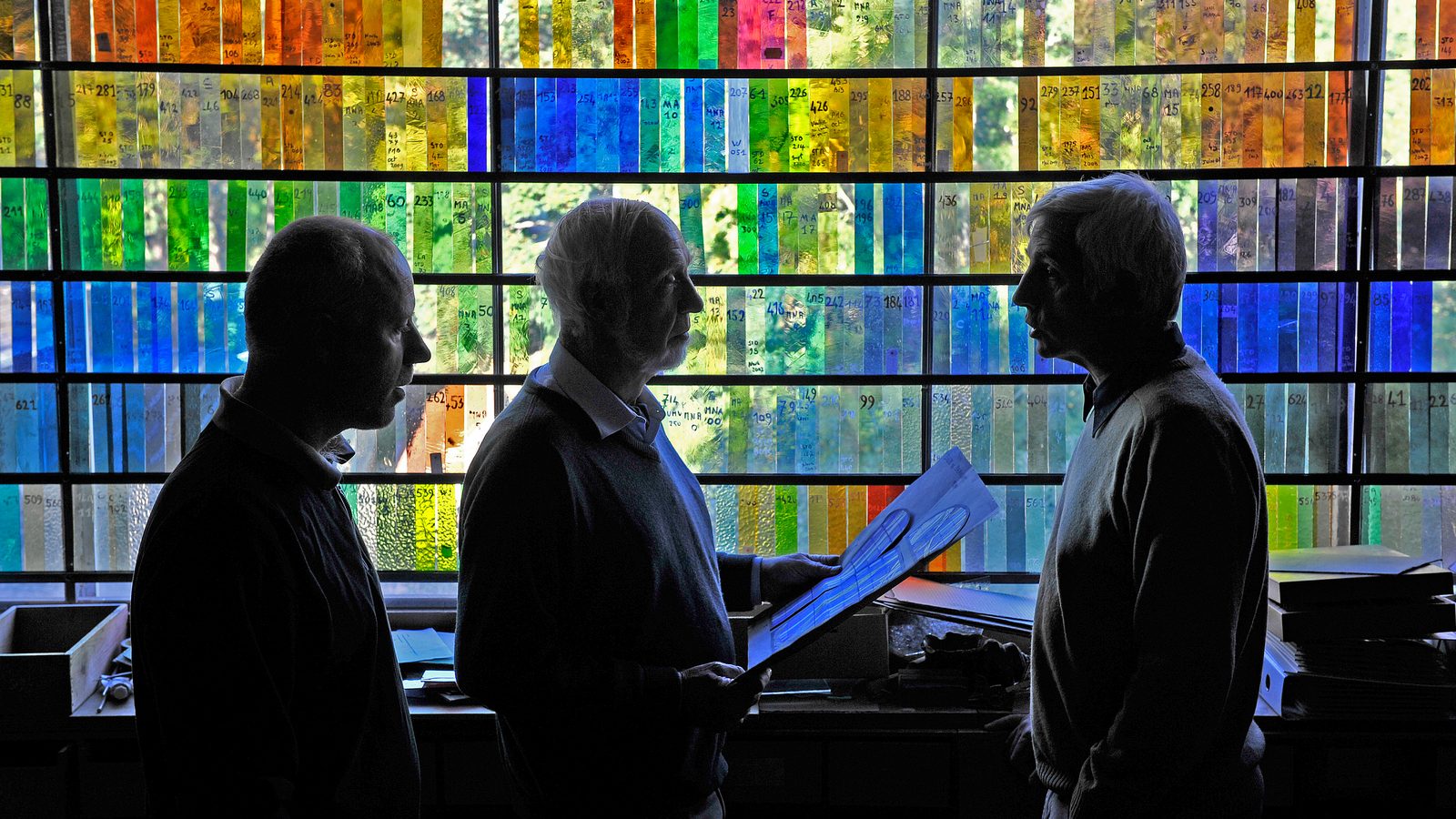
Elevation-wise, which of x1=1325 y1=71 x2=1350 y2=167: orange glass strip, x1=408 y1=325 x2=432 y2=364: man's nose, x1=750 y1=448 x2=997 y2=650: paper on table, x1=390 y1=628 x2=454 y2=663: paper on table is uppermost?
x1=1325 y1=71 x2=1350 y2=167: orange glass strip

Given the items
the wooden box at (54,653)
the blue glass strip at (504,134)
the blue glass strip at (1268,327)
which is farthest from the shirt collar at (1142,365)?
the wooden box at (54,653)

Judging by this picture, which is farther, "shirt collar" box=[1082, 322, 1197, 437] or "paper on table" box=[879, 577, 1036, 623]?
"paper on table" box=[879, 577, 1036, 623]

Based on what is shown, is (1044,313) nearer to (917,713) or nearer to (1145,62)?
(917,713)

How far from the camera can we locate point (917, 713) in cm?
233

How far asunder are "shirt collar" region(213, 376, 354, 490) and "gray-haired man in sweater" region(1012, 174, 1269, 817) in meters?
1.00

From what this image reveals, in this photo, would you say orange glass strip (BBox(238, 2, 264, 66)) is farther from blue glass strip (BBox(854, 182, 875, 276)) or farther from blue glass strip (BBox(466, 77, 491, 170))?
blue glass strip (BBox(854, 182, 875, 276))

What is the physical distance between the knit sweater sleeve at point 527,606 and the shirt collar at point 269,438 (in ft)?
0.80

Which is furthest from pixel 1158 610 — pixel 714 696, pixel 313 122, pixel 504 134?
pixel 313 122

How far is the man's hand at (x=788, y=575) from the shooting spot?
1.88m

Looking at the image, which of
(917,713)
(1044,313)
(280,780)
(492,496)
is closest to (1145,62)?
(1044,313)

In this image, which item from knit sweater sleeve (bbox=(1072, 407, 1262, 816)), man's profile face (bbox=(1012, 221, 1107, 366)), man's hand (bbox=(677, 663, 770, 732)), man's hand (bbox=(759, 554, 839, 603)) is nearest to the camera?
knit sweater sleeve (bbox=(1072, 407, 1262, 816))

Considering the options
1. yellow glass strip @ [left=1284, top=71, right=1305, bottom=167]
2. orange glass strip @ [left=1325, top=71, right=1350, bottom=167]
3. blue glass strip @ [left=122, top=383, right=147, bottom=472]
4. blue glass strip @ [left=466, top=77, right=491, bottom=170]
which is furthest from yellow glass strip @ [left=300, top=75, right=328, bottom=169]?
orange glass strip @ [left=1325, top=71, right=1350, bottom=167]

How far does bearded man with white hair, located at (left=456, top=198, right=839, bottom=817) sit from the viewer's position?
1409mm

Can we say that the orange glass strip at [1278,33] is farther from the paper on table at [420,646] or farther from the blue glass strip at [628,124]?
the paper on table at [420,646]
